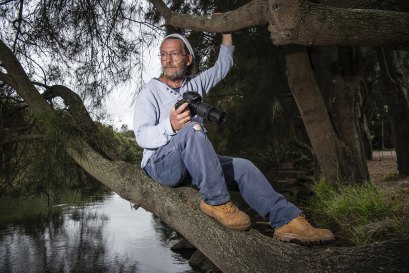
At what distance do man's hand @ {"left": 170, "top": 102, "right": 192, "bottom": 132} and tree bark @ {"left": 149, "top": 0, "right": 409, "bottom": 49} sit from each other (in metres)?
0.74

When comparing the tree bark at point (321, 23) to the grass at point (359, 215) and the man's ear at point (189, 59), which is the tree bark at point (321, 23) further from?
the grass at point (359, 215)

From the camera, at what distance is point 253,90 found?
389 inches

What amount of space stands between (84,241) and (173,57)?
27.8 ft

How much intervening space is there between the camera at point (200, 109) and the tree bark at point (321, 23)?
646 millimetres

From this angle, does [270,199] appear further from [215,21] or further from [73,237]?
[73,237]

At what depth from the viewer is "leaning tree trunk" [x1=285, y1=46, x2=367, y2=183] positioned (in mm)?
4758

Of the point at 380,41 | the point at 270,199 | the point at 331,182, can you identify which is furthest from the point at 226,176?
the point at 331,182

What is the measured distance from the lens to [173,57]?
233 centimetres

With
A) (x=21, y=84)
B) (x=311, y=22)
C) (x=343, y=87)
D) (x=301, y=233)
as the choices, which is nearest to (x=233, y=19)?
(x=311, y=22)

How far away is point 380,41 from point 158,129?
145 cm

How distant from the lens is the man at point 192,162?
196 centimetres

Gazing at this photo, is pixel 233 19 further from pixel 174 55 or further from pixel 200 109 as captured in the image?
pixel 200 109

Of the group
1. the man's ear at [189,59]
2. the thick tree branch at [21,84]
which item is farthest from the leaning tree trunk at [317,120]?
the thick tree branch at [21,84]

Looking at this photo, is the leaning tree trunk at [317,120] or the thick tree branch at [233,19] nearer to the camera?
the thick tree branch at [233,19]
